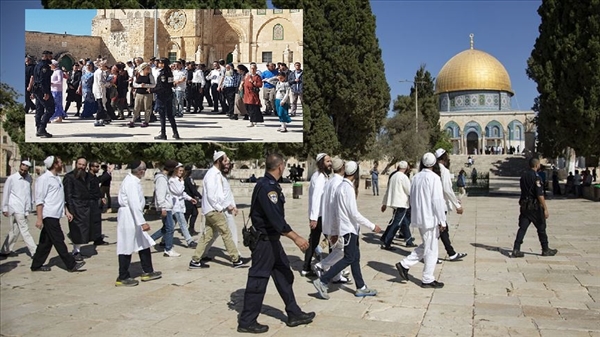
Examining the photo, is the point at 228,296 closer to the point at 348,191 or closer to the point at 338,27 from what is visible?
the point at 348,191

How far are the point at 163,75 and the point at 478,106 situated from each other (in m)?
67.5

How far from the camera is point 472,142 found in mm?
76812

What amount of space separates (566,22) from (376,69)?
9.43 m

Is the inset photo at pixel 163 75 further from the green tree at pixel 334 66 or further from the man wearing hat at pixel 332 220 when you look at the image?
the man wearing hat at pixel 332 220

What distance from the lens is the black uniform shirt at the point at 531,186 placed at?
881cm

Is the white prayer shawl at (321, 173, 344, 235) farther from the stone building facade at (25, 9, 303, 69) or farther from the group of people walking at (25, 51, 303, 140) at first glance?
the stone building facade at (25, 9, 303, 69)

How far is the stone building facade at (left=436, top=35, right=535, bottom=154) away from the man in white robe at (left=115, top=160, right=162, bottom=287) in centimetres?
7051

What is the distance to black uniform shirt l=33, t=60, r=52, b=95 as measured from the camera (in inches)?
623

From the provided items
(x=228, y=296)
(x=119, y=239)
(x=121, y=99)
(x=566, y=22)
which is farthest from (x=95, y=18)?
(x=566, y=22)

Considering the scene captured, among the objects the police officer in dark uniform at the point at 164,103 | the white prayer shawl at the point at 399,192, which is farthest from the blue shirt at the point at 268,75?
the white prayer shawl at the point at 399,192

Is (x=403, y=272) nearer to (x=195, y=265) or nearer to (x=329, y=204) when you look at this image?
(x=329, y=204)

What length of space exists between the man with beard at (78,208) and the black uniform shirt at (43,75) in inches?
309

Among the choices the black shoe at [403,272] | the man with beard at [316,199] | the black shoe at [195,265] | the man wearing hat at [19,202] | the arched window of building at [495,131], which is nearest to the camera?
the black shoe at [403,272]

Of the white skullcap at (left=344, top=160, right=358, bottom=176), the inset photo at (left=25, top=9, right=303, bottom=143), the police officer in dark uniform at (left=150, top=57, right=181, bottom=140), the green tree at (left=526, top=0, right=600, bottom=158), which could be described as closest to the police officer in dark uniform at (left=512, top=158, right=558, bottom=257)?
the white skullcap at (left=344, top=160, right=358, bottom=176)
